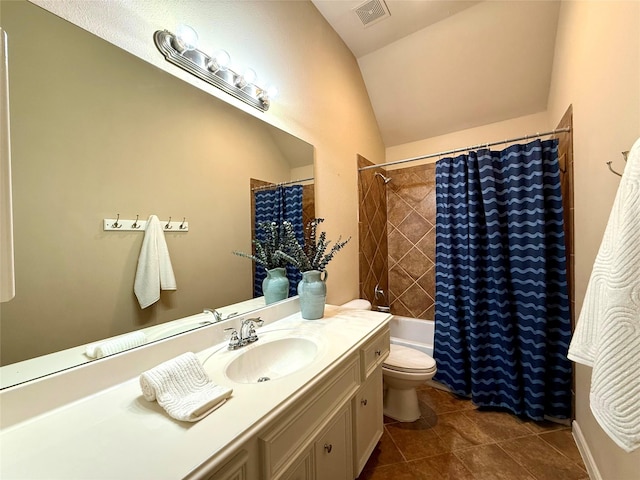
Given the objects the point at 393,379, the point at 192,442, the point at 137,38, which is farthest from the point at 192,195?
the point at 393,379

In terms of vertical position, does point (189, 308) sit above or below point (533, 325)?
above

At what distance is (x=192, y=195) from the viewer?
1.06 meters

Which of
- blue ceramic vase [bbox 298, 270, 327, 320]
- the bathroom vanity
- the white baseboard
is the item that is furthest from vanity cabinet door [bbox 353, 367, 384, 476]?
the white baseboard

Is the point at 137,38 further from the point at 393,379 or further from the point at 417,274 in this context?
the point at 417,274

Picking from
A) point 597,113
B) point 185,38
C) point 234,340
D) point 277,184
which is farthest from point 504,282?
point 185,38

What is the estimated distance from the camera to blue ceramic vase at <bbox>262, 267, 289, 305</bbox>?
1.39 m

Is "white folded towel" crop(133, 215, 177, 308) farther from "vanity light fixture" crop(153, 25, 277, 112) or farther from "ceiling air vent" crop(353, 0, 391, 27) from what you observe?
"ceiling air vent" crop(353, 0, 391, 27)

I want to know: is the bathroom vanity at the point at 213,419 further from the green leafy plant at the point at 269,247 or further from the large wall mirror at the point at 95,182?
the green leafy plant at the point at 269,247

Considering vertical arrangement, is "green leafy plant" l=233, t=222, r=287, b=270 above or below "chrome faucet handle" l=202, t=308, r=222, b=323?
above

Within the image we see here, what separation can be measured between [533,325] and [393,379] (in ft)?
3.31

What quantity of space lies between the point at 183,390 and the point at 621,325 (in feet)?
3.71

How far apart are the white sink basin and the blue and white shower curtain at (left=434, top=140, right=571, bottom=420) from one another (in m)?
1.42

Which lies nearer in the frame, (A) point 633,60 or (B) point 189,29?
(A) point 633,60

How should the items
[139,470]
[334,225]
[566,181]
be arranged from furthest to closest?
[334,225] < [566,181] < [139,470]
